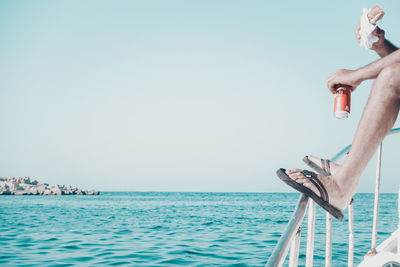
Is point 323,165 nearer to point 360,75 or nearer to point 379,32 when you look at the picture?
point 360,75

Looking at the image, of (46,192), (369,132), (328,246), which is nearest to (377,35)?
(369,132)

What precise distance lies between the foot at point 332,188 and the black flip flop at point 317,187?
2 cm

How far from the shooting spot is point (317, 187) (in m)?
1.40

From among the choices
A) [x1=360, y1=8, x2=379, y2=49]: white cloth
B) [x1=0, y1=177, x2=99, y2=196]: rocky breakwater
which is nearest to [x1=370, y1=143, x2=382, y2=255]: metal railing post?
[x1=360, y1=8, x2=379, y2=49]: white cloth

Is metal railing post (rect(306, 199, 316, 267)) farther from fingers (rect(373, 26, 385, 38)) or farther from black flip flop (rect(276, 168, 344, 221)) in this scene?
fingers (rect(373, 26, 385, 38))

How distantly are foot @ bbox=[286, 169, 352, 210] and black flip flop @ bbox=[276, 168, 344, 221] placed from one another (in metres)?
0.02

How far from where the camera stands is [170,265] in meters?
7.38

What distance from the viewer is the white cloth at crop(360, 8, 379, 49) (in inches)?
67.3

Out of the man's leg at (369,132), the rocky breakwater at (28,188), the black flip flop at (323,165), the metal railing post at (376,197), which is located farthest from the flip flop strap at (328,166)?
the rocky breakwater at (28,188)

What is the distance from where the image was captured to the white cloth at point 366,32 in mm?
1709

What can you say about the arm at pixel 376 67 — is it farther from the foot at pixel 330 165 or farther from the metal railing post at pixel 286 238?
the metal railing post at pixel 286 238

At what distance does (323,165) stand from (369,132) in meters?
0.27

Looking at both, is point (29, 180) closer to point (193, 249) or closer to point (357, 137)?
point (193, 249)

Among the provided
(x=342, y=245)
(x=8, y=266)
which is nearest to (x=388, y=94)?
(x=8, y=266)
